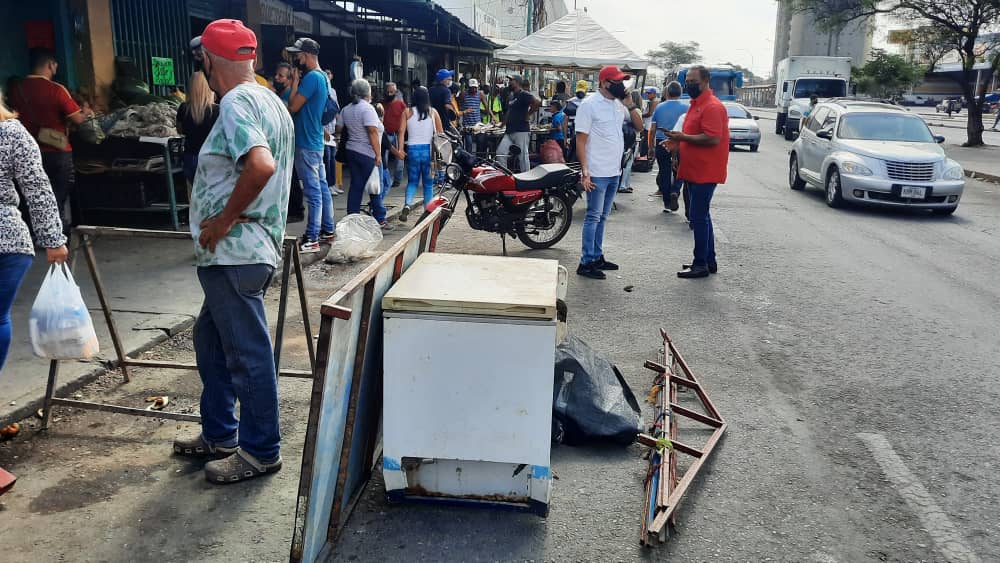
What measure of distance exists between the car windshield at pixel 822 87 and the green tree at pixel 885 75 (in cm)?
613

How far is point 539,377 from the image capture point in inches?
123

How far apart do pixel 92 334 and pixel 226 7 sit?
35.1ft

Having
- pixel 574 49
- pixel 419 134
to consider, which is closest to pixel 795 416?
pixel 419 134

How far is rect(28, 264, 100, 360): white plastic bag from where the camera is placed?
380cm

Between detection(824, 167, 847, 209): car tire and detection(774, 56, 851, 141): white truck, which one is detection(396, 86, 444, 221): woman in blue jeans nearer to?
detection(824, 167, 847, 209): car tire

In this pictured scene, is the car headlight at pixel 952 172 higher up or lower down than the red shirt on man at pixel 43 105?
lower down

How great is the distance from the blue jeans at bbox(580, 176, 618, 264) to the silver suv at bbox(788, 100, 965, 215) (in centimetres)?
646

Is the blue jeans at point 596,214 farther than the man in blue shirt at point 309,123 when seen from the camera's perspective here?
No

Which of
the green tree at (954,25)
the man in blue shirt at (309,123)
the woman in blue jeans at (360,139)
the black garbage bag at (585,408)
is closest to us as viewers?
the black garbage bag at (585,408)

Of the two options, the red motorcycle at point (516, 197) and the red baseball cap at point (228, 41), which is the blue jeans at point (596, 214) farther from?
the red baseball cap at point (228, 41)

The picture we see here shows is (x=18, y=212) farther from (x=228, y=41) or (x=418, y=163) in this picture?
(x=418, y=163)

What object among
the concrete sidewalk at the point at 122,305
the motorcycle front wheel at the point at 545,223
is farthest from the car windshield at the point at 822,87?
the concrete sidewalk at the point at 122,305

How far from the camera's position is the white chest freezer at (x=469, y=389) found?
10.0ft

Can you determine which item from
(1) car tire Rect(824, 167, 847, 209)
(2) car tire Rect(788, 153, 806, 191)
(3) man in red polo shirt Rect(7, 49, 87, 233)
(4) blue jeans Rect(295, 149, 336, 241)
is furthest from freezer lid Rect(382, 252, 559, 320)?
(2) car tire Rect(788, 153, 806, 191)
